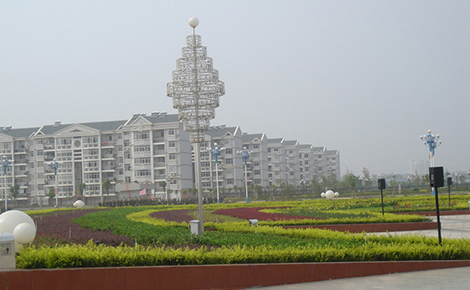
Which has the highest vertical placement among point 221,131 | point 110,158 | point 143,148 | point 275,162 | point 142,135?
point 221,131

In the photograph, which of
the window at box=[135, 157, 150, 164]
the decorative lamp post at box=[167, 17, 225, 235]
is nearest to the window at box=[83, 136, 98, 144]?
the window at box=[135, 157, 150, 164]

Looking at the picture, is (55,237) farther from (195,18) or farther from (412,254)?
(412,254)

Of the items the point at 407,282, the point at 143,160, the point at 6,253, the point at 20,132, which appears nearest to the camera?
the point at 6,253

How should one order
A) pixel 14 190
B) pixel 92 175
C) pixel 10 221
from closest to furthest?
pixel 10 221 → pixel 14 190 → pixel 92 175

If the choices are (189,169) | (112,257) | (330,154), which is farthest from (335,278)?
(330,154)

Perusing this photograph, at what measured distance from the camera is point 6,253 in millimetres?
7484

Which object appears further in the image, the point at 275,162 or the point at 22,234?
the point at 275,162

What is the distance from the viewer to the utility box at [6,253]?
24.4 feet

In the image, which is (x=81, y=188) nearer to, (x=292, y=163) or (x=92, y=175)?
(x=92, y=175)

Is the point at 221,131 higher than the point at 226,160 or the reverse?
higher

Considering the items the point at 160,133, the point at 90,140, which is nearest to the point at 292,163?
the point at 160,133

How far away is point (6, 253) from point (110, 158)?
65771mm

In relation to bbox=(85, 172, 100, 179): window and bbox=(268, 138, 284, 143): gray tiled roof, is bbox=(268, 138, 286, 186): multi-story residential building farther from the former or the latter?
bbox=(85, 172, 100, 179): window

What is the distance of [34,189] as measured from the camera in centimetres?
7456
